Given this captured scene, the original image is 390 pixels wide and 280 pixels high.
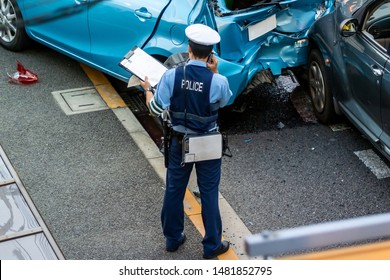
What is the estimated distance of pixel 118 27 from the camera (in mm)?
7934

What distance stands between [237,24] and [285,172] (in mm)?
1437

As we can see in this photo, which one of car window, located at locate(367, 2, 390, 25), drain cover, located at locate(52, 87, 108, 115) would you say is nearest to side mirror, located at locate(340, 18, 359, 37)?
car window, located at locate(367, 2, 390, 25)

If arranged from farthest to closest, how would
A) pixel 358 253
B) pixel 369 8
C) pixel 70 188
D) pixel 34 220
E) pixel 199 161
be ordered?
pixel 369 8
pixel 70 188
pixel 34 220
pixel 199 161
pixel 358 253

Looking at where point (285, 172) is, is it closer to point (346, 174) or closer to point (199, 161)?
point (346, 174)

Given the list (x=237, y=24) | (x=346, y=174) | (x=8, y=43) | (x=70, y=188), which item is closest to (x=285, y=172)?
(x=346, y=174)

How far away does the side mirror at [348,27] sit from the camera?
7402mm

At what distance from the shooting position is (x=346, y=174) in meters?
7.33

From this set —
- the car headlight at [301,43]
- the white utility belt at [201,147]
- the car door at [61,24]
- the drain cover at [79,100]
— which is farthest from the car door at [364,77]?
the car door at [61,24]

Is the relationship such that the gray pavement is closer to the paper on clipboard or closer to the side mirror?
the paper on clipboard

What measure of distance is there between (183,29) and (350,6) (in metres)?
1.67

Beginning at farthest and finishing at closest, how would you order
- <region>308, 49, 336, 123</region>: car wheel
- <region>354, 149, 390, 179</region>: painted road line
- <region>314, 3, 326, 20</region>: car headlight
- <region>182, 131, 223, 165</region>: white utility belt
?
1. <region>314, 3, 326, 20</region>: car headlight
2. <region>308, 49, 336, 123</region>: car wheel
3. <region>354, 149, 390, 179</region>: painted road line
4. <region>182, 131, 223, 165</region>: white utility belt

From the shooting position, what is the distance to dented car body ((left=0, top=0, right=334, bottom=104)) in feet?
24.4

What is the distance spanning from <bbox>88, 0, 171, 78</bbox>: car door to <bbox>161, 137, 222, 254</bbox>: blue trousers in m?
2.25

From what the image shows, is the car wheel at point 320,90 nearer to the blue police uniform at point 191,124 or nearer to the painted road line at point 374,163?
the painted road line at point 374,163
